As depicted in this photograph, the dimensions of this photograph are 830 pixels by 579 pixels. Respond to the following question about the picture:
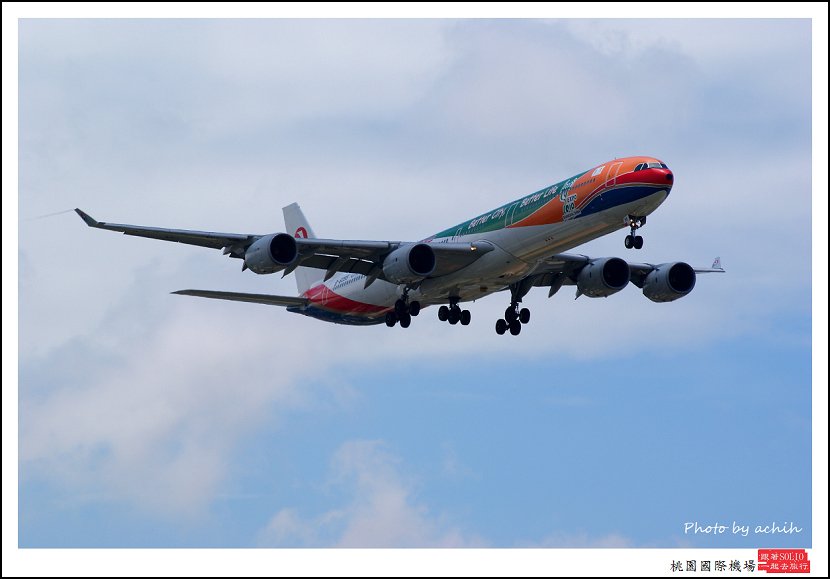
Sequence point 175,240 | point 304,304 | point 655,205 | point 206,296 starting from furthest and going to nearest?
point 304,304, point 206,296, point 175,240, point 655,205

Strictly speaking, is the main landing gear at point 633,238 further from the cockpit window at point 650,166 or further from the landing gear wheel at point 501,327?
the landing gear wheel at point 501,327

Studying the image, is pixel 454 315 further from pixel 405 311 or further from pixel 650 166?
pixel 650 166

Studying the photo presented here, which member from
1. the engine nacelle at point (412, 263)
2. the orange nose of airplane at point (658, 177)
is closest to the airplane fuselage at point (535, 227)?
the orange nose of airplane at point (658, 177)

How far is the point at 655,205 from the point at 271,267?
15.9m

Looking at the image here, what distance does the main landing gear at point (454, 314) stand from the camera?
196 ft

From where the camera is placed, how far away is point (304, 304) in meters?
65.2

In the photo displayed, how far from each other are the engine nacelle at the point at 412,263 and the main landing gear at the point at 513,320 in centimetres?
823

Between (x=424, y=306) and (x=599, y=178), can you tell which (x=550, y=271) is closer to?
(x=424, y=306)

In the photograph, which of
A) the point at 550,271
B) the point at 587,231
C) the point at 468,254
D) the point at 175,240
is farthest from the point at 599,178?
the point at 175,240

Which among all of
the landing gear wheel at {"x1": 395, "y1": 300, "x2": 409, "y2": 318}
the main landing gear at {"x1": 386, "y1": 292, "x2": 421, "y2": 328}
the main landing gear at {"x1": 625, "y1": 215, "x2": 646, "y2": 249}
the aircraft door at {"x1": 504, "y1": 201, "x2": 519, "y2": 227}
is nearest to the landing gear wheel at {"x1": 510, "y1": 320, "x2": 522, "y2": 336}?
the main landing gear at {"x1": 386, "y1": 292, "x2": 421, "y2": 328}

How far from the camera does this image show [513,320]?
6231 centimetres

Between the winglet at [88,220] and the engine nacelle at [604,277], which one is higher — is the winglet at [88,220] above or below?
below

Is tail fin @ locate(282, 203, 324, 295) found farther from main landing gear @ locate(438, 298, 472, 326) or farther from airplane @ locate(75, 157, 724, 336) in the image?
main landing gear @ locate(438, 298, 472, 326)

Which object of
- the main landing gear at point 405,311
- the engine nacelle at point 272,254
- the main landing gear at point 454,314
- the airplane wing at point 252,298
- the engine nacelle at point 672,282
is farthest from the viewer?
the engine nacelle at point 672,282
